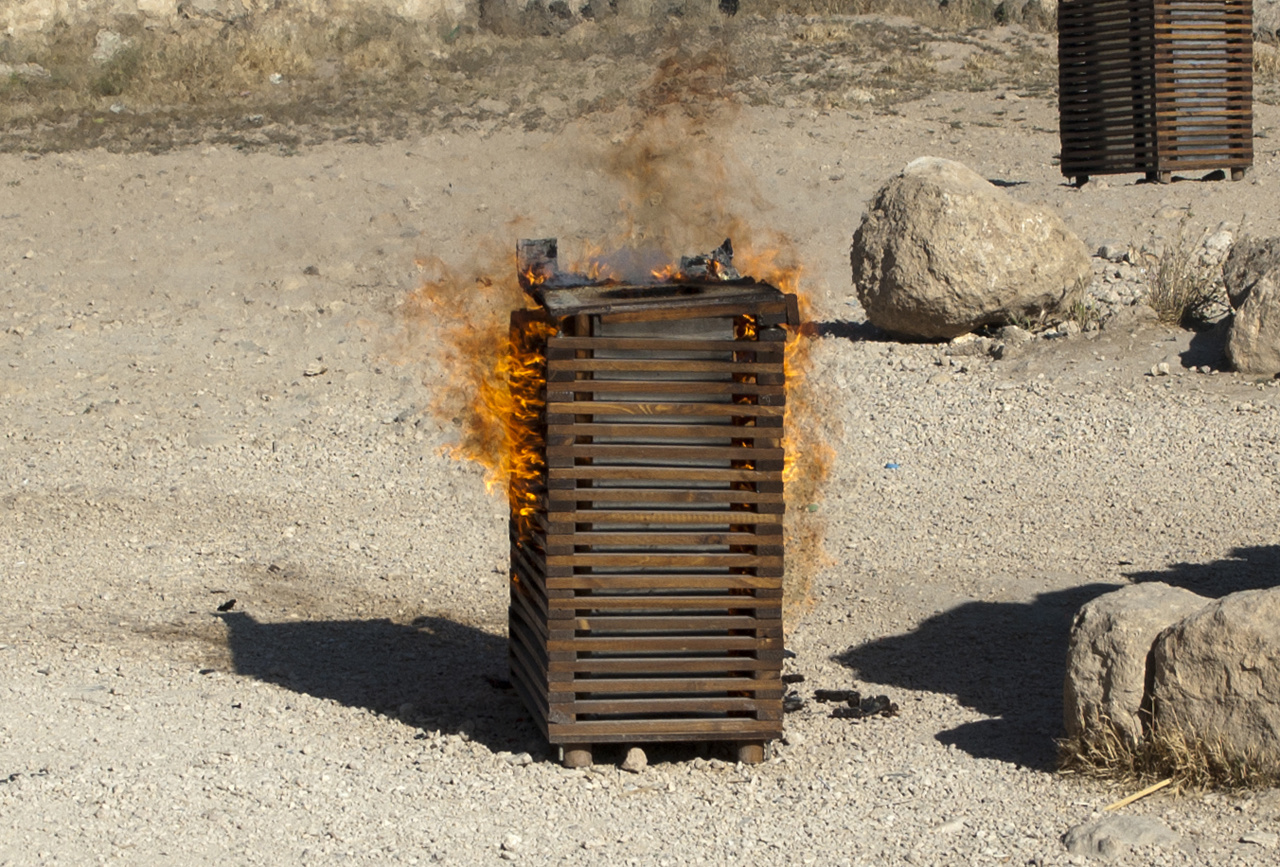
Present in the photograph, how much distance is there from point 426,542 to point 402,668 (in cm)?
176

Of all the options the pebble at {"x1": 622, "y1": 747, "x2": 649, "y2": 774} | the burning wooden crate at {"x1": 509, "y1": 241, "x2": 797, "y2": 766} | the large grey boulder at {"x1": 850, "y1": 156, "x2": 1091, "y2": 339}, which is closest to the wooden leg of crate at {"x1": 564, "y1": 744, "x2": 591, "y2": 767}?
the burning wooden crate at {"x1": 509, "y1": 241, "x2": 797, "y2": 766}

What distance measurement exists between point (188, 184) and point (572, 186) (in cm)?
396

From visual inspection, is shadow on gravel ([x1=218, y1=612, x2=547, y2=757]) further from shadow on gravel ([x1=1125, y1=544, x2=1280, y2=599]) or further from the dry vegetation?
the dry vegetation

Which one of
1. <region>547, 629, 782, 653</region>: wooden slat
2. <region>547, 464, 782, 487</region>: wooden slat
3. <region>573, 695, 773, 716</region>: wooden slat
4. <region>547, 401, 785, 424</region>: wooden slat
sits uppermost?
<region>547, 401, 785, 424</region>: wooden slat

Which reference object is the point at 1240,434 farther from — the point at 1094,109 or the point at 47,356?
the point at 47,356

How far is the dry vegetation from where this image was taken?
58.2 feet

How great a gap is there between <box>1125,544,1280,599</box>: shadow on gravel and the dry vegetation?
9725mm

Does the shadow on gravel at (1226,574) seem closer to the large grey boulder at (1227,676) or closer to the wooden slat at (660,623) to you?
the large grey boulder at (1227,676)

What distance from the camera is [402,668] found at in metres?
6.42

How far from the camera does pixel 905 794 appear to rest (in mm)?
4906

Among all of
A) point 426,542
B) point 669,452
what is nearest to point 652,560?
point 669,452

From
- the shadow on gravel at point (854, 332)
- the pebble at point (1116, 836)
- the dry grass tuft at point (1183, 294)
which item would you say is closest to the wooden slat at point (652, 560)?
the pebble at point (1116, 836)

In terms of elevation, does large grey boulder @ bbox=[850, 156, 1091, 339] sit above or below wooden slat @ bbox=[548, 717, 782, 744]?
above

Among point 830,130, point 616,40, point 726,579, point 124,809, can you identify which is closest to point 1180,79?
point 830,130
